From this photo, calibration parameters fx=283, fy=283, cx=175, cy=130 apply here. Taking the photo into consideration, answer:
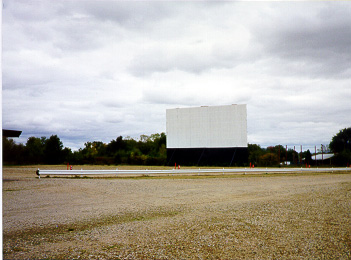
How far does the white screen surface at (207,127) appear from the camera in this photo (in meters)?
40.8

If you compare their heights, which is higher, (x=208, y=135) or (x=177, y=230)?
(x=208, y=135)

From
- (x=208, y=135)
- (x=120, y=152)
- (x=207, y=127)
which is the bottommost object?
(x=120, y=152)

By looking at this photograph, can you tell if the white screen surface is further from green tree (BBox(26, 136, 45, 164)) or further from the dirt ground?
the dirt ground

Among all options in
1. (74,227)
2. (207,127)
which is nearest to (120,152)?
(207,127)

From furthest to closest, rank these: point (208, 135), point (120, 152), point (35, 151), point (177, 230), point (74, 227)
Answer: point (120, 152) → point (35, 151) → point (208, 135) → point (74, 227) → point (177, 230)

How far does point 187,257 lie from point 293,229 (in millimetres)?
3022

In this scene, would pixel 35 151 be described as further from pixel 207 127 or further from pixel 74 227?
pixel 74 227

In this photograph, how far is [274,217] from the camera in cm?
762

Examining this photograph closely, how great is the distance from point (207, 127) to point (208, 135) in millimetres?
1229

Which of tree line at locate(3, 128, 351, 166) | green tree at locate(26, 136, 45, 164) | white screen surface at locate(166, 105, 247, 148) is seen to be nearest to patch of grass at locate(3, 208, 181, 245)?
tree line at locate(3, 128, 351, 166)

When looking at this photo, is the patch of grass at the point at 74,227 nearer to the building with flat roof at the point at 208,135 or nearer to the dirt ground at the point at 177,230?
the dirt ground at the point at 177,230

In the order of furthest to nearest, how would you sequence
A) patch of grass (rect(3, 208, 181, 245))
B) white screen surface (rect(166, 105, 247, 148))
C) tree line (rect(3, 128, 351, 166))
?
tree line (rect(3, 128, 351, 166)) < white screen surface (rect(166, 105, 247, 148)) < patch of grass (rect(3, 208, 181, 245))

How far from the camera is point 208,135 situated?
42.7m

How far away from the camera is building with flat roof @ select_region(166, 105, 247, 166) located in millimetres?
40875
